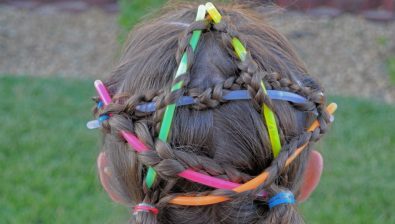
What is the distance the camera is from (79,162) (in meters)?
4.06

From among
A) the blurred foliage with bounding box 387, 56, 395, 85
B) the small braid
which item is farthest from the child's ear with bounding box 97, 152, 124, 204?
the blurred foliage with bounding box 387, 56, 395, 85

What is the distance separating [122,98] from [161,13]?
49 cm

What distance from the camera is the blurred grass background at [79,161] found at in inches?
141

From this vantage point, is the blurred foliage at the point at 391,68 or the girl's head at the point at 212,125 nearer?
the girl's head at the point at 212,125

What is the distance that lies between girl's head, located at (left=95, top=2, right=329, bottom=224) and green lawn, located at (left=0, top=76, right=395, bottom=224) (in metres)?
2.10

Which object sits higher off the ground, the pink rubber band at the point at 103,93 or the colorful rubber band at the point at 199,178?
the pink rubber band at the point at 103,93

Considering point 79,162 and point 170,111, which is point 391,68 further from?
point 170,111

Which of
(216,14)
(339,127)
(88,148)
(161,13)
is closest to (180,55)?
(216,14)

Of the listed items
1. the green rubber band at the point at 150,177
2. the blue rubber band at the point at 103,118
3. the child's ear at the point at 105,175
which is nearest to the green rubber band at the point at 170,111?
the green rubber band at the point at 150,177

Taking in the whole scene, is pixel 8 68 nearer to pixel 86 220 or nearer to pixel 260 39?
pixel 86 220

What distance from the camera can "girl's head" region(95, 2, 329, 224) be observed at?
1257mm

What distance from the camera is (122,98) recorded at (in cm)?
140

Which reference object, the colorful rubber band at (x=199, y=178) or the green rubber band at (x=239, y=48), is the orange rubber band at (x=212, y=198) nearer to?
the colorful rubber band at (x=199, y=178)

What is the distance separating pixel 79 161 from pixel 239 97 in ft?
9.64
